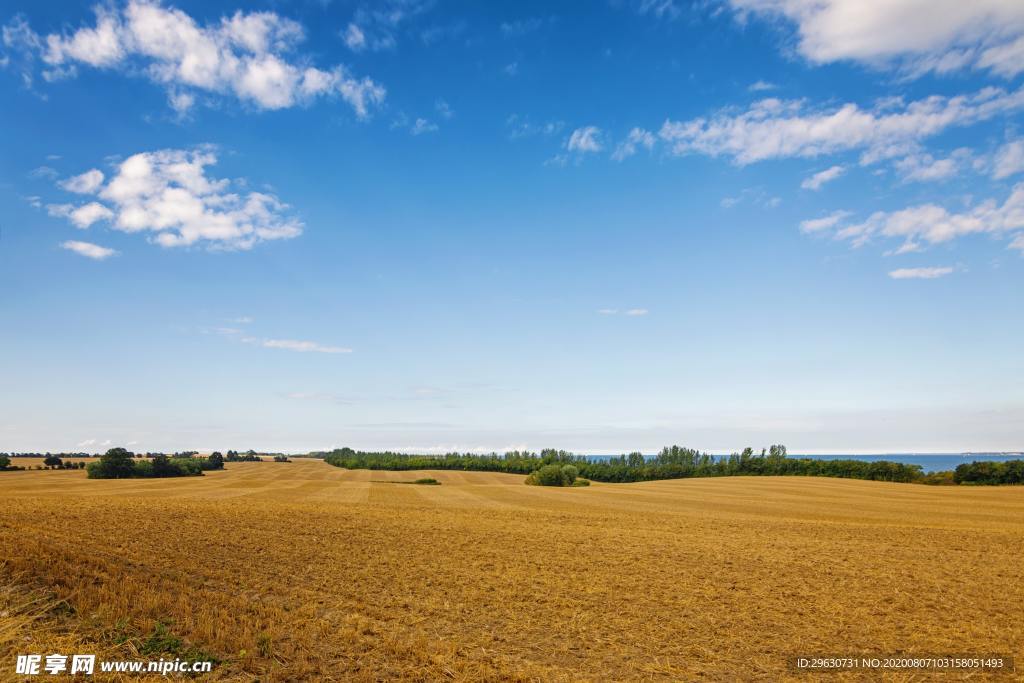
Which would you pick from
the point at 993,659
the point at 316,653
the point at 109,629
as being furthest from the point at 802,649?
the point at 109,629

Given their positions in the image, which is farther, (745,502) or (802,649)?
(745,502)

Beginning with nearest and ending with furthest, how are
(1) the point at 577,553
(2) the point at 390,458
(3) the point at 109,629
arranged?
(3) the point at 109,629, (1) the point at 577,553, (2) the point at 390,458

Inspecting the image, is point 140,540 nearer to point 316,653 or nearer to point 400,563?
point 400,563

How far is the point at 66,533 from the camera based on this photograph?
25.1m

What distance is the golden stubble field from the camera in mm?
14133

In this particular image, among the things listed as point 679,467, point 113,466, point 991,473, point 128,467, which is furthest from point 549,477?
point 991,473

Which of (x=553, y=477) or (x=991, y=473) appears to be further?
(x=553, y=477)

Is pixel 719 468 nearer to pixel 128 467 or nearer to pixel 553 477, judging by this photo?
pixel 553 477

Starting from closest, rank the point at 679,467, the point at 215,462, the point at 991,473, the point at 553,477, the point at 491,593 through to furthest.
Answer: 1. the point at 491,593
2. the point at 991,473
3. the point at 553,477
4. the point at 215,462
5. the point at 679,467

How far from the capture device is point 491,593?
69.1ft

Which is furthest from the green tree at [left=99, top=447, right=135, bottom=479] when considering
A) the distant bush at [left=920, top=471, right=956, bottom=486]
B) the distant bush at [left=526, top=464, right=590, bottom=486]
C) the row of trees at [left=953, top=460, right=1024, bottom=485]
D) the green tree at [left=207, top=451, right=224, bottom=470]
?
the row of trees at [left=953, top=460, right=1024, bottom=485]

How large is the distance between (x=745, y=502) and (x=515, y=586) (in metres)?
59.5

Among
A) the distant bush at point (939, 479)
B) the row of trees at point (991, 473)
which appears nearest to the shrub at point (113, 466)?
the distant bush at point (939, 479)

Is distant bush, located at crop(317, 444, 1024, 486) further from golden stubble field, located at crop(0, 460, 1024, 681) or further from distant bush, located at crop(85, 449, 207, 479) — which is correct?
golden stubble field, located at crop(0, 460, 1024, 681)
